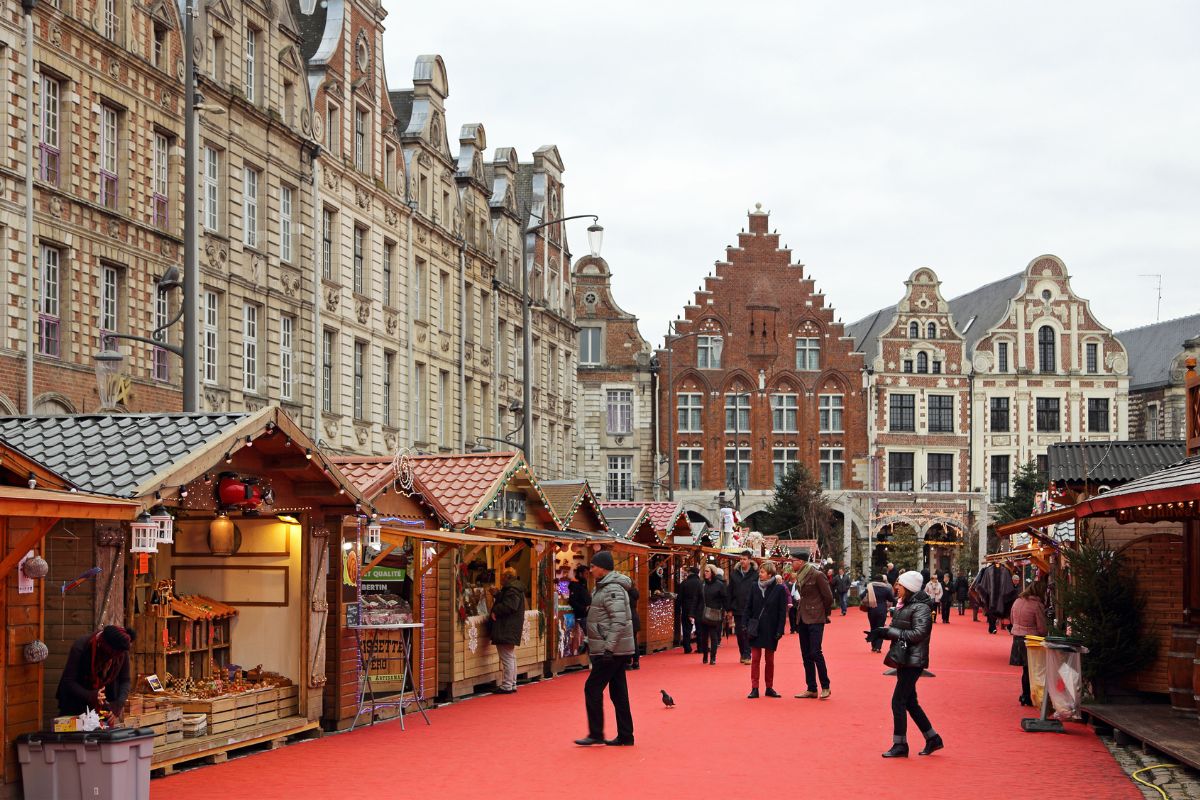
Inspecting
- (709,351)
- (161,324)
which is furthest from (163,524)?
(709,351)

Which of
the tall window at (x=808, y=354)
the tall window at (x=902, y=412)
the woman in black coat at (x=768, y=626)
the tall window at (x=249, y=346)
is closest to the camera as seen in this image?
the woman in black coat at (x=768, y=626)

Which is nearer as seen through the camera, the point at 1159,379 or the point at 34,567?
the point at 34,567

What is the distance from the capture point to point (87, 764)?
11234 millimetres

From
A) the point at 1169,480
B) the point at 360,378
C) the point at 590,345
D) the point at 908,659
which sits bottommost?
the point at 908,659

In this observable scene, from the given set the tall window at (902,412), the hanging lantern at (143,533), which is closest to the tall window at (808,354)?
the tall window at (902,412)

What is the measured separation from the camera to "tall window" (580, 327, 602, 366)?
7106 centimetres

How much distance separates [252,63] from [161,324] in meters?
6.84

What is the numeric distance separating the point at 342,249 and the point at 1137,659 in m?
23.7

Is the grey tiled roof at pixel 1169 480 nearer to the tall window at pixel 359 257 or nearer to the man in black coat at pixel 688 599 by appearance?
the man in black coat at pixel 688 599

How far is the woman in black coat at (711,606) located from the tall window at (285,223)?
11.7m

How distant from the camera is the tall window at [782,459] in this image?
72.9m

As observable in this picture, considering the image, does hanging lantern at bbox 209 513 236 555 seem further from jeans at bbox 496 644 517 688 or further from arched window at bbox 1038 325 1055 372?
arched window at bbox 1038 325 1055 372

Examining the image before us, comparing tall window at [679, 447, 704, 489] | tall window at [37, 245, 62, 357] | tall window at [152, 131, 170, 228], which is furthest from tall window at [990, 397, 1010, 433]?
tall window at [37, 245, 62, 357]

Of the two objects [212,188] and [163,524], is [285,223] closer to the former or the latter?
[212,188]
